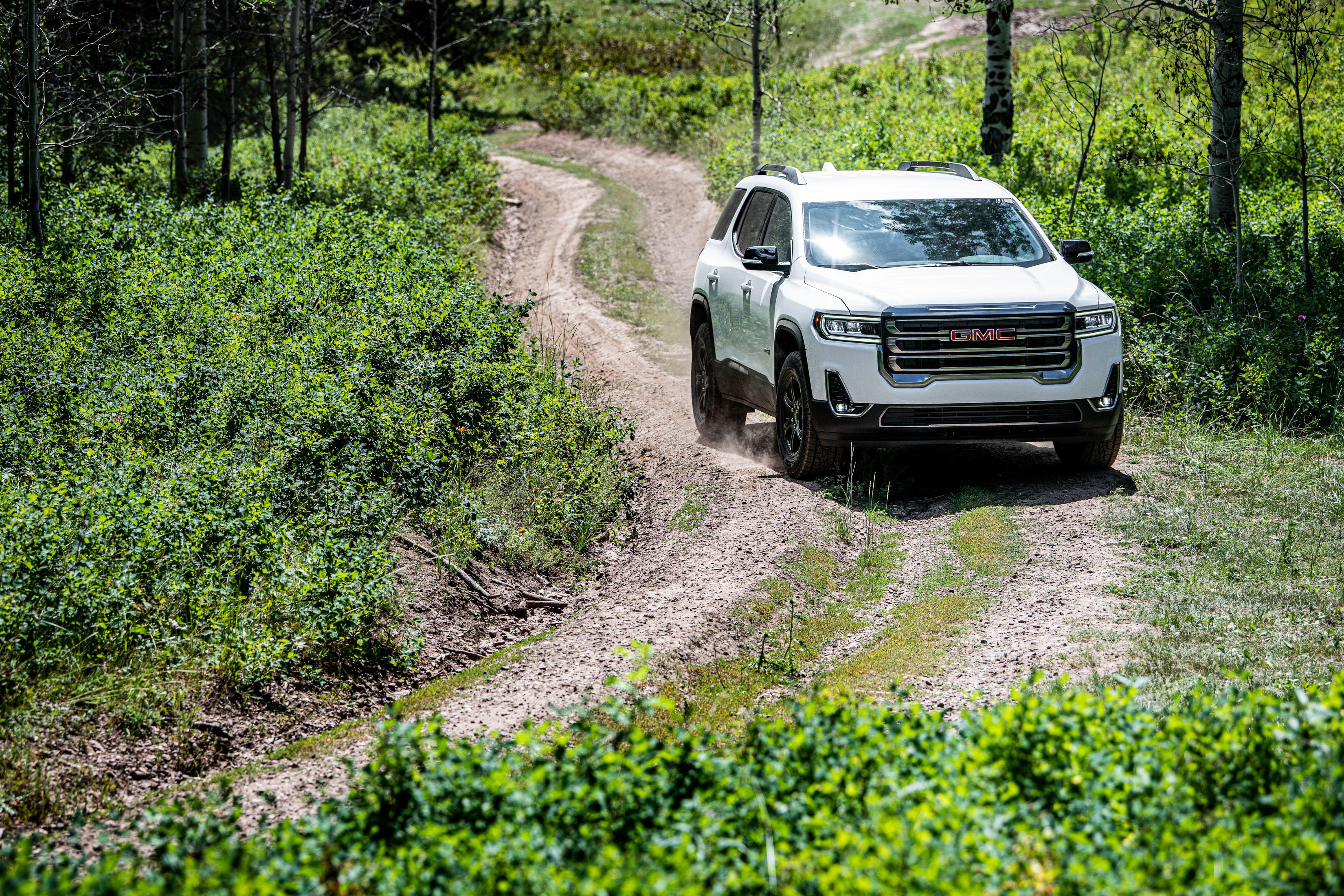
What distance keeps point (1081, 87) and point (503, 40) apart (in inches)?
838

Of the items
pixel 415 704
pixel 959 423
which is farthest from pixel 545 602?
pixel 959 423

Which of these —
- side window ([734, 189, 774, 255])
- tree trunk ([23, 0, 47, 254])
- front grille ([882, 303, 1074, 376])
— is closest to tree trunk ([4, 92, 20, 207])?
tree trunk ([23, 0, 47, 254])

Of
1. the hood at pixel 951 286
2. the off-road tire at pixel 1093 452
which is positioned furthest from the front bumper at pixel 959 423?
the hood at pixel 951 286

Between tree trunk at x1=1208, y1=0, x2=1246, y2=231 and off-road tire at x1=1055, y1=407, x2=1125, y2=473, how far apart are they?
175 inches

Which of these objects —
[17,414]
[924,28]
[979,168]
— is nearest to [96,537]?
[17,414]

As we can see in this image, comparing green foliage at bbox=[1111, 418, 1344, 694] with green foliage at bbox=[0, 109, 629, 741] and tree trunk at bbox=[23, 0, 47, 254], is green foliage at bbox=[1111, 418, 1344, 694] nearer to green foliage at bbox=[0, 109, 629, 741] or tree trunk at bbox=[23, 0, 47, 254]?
green foliage at bbox=[0, 109, 629, 741]

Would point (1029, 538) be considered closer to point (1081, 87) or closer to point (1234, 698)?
point (1234, 698)

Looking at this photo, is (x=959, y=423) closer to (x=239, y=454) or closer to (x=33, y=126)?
(x=239, y=454)

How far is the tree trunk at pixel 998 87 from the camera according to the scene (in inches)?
649

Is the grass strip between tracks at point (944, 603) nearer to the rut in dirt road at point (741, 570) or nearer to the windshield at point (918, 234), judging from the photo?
the rut in dirt road at point (741, 570)

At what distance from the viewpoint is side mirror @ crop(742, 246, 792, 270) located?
8992 mm

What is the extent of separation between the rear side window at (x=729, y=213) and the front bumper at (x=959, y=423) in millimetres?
2918

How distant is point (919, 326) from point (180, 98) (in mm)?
16720

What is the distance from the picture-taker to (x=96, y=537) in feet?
20.5
